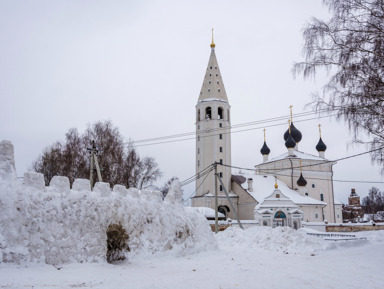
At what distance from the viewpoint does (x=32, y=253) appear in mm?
7086

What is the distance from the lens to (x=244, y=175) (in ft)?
149

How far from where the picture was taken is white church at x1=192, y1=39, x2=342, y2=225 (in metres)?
40.5

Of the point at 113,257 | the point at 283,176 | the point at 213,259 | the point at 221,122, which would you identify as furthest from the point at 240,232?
the point at 283,176

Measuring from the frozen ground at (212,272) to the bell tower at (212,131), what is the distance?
2950cm

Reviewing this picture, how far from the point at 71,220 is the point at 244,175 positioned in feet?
126

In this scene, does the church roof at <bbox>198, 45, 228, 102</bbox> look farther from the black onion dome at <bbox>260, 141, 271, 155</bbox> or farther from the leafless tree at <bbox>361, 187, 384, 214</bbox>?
the leafless tree at <bbox>361, 187, 384, 214</bbox>

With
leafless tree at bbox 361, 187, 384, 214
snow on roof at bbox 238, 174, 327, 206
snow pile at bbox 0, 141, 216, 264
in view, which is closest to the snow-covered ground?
snow pile at bbox 0, 141, 216, 264

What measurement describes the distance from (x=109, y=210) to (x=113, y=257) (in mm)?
1122

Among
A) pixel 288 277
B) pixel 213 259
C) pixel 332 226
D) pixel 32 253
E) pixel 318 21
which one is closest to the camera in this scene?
pixel 32 253

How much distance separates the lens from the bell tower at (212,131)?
4228 centimetres

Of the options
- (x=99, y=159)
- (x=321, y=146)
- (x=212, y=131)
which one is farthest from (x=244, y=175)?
(x=99, y=159)

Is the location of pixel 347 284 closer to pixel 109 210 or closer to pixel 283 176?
pixel 109 210

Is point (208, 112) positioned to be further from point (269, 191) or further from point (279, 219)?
point (279, 219)

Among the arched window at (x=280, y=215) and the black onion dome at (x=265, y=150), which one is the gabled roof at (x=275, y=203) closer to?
the arched window at (x=280, y=215)
